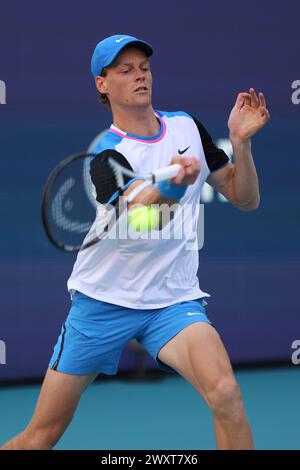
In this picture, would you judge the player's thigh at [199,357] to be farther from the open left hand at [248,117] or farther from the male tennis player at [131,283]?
the open left hand at [248,117]

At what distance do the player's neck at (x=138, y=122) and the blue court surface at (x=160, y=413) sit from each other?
1.69m

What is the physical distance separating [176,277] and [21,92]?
2.45m

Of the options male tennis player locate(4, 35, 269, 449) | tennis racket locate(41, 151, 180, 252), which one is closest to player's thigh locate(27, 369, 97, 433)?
male tennis player locate(4, 35, 269, 449)

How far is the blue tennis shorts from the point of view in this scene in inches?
145

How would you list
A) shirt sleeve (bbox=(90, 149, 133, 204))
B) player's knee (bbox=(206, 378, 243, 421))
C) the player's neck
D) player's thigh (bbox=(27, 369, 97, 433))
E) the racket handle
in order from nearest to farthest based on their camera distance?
the racket handle
player's knee (bbox=(206, 378, 243, 421))
shirt sleeve (bbox=(90, 149, 133, 204))
player's thigh (bbox=(27, 369, 97, 433))
the player's neck

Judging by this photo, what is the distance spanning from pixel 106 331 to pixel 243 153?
2.58 ft

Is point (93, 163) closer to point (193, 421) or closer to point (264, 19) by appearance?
point (193, 421)

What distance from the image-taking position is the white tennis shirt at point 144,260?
371 centimetres

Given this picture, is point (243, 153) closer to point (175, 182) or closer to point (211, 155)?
point (211, 155)

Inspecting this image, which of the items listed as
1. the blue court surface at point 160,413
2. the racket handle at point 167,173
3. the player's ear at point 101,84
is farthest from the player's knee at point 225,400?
the blue court surface at point 160,413

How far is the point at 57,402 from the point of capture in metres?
3.64

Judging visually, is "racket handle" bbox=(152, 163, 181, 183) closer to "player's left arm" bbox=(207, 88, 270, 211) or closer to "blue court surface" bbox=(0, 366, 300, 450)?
"player's left arm" bbox=(207, 88, 270, 211)

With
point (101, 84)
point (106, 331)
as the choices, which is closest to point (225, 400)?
point (106, 331)

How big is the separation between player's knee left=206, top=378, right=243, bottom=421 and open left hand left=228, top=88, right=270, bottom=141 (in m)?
0.92
